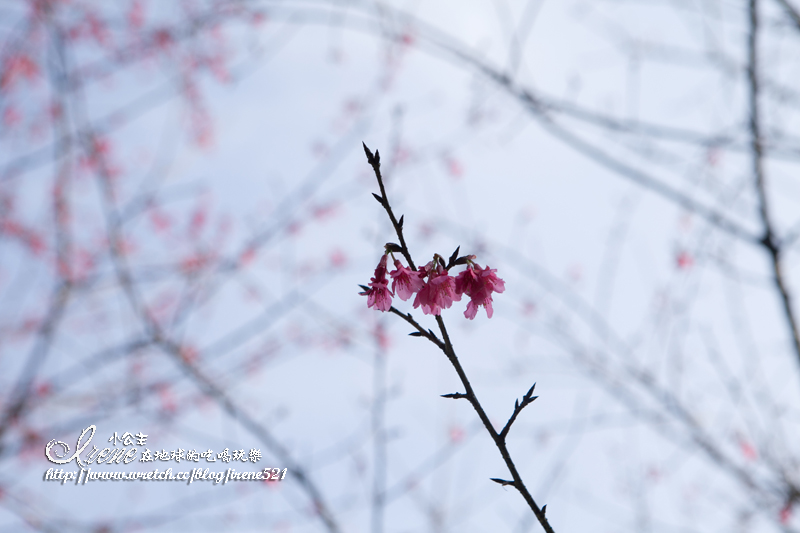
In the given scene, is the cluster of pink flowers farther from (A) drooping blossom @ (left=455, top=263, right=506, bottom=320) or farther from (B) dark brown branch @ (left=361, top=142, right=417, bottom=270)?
(B) dark brown branch @ (left=361, top=142, right=417, bottom=270)

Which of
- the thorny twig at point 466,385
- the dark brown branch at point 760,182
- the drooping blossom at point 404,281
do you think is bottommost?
the thorny twig at point 466,385

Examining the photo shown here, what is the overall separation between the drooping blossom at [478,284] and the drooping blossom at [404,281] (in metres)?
0.20

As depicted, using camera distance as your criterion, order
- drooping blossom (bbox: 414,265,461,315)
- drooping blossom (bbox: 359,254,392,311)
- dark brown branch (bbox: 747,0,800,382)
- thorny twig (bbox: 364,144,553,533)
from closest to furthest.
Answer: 1. thorny twig (bbox: 364,144,553,533)
2. drooping blossom (bbox: 414,265,461,315)
3. drooping blossom (bbox: 359,254,392,311)
4. dark brown branch (bbox: 747,0,800,382)

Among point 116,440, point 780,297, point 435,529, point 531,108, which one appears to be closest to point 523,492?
point 780,297

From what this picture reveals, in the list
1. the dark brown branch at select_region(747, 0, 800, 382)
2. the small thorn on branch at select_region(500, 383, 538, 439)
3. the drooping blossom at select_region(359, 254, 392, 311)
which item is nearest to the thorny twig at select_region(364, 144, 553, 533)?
the small thorn on branch at select_region(500, 383, 538, 439)

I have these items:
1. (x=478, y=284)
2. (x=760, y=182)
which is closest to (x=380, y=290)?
(x=478, y=284)

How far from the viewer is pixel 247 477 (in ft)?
10.9

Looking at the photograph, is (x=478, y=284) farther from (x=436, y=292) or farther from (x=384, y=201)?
(x=384, y=201)

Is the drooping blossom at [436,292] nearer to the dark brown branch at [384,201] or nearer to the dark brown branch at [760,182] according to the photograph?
the dark brown branch at [384,201]

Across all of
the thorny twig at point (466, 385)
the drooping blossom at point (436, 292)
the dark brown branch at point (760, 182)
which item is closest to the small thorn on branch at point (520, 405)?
the thorny twig at point (466, 385)

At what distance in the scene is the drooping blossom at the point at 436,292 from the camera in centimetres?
126

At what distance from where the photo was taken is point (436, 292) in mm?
1249

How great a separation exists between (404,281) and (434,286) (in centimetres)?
11

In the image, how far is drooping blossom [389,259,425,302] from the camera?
4.28 feet
